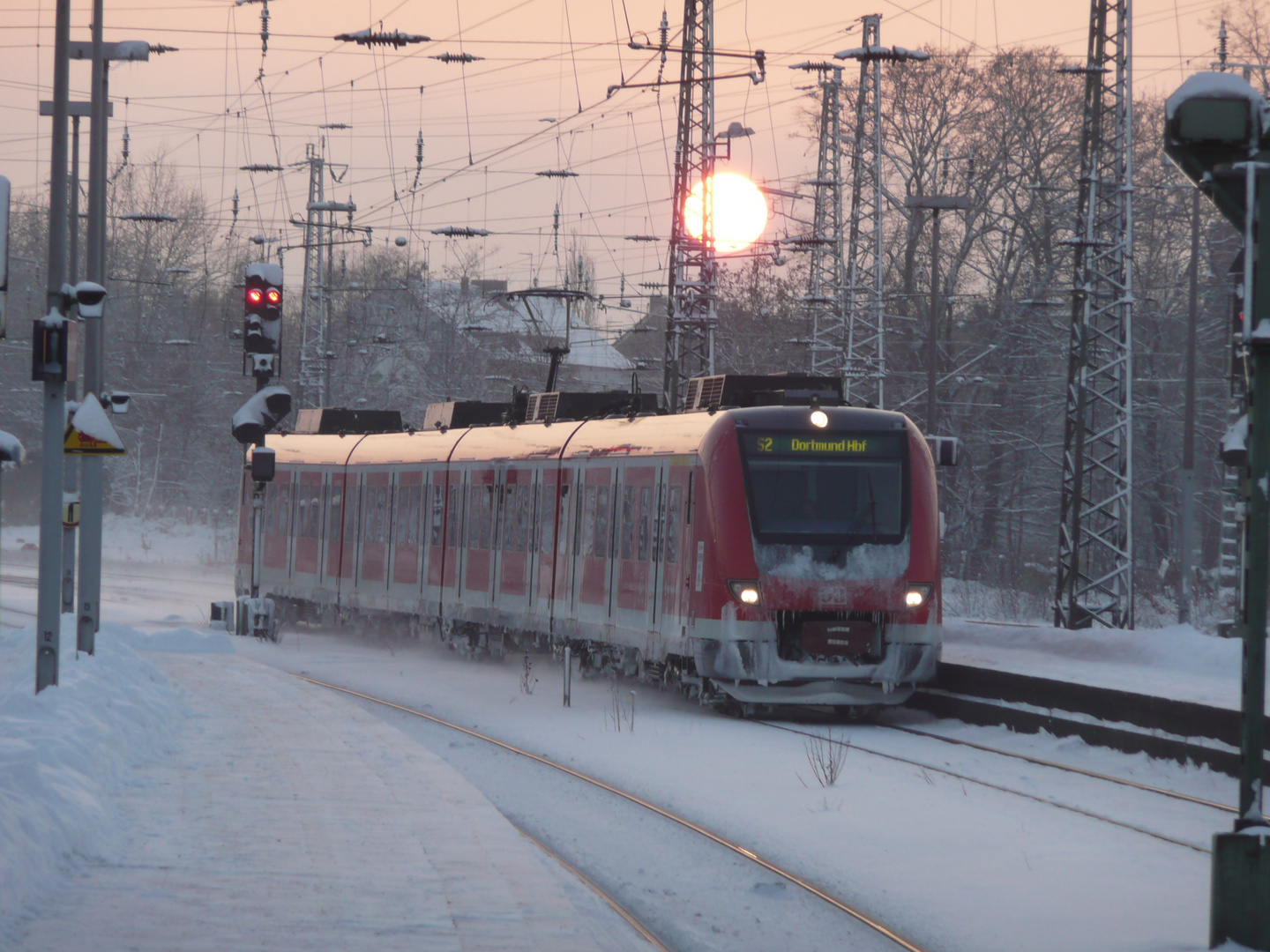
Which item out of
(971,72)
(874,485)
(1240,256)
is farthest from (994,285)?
(1240,256)

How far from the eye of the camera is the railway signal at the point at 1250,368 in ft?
24.8

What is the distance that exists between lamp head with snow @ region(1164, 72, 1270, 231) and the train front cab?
9842 mm

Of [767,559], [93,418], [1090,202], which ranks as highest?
[1090,202]

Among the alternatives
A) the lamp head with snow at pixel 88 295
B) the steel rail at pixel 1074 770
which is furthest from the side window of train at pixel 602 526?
the lamp head with snow at pixel 88 295

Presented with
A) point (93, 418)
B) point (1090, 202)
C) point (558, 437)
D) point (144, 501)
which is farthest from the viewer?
point (144, 501)

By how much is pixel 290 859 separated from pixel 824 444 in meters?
9.68

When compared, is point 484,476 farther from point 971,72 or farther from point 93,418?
point 971,72

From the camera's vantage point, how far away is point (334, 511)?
103ft

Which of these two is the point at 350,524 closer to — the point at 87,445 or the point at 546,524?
the point at 546,524

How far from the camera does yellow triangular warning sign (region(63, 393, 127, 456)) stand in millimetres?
16500

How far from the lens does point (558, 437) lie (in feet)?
75.8

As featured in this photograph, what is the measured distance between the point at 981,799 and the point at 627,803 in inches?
98.1

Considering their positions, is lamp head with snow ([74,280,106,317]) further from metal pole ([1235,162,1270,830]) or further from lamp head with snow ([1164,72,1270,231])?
metal pole ([1235,162,1270,830])

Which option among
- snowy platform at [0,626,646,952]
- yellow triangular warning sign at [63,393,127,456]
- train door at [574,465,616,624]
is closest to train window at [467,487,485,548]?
train door at [574,465,616,624]
